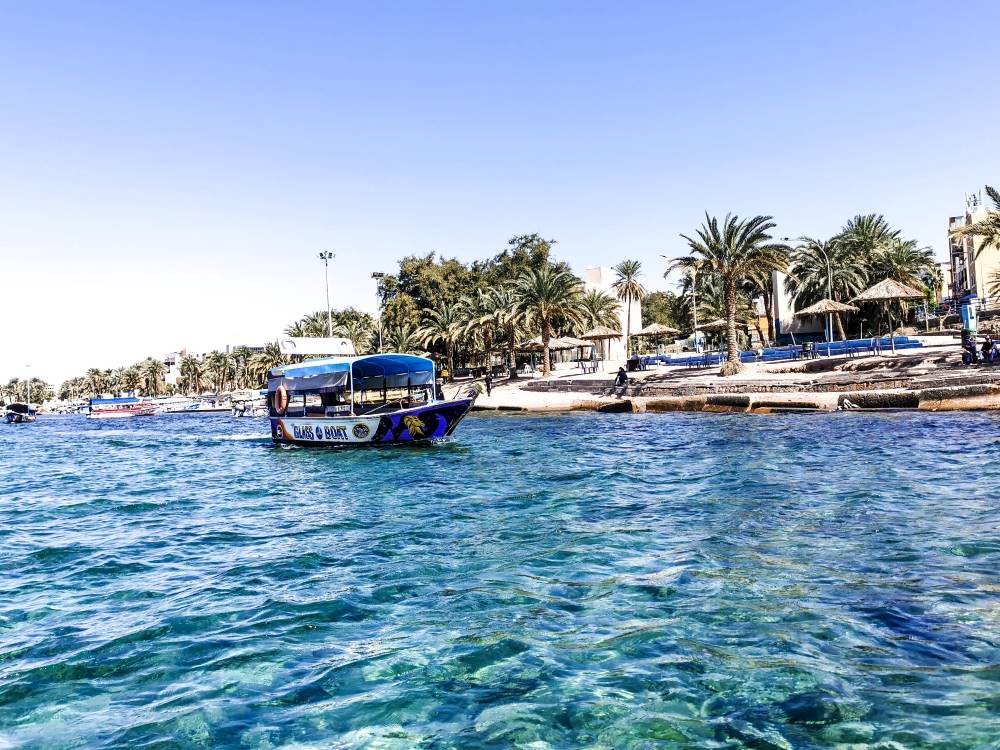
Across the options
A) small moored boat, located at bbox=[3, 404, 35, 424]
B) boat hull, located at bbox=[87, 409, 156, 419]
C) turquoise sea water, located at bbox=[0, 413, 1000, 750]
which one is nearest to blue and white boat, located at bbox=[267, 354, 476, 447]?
turquoise sea water, located at bbox=[0, 413, 1000, 750]

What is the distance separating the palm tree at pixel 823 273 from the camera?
54.1m

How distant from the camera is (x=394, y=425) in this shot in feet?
84.5

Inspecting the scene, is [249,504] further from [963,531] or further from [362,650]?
[963,531]

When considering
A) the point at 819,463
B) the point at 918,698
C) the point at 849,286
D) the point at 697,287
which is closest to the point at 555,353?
the point at 697,287

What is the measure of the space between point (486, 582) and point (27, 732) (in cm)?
473

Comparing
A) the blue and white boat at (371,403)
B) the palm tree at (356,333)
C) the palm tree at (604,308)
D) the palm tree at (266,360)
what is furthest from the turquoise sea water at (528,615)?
the palm tree at (266,360)

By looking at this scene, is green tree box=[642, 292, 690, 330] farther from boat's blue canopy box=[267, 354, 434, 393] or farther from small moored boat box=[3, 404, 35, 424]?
small moored boat box=[3, 404, 35, 424]

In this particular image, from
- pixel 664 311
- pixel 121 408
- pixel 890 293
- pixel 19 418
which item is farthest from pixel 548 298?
pixel 121 408

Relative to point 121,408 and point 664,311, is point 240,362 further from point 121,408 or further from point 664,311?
point 664,311

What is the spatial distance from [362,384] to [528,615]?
66.8 ft

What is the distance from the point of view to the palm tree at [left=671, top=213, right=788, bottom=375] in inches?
1619

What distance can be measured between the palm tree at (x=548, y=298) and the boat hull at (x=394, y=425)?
90.2 ft

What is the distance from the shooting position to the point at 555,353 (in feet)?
245

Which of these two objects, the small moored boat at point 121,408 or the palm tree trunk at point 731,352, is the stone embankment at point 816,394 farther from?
the small moored boat at point 121,408
